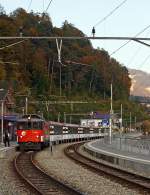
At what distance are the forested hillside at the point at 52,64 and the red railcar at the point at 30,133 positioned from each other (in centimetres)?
4993

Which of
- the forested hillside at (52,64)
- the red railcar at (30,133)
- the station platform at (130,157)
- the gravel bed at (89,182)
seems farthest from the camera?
the forested hillside at (52,64)

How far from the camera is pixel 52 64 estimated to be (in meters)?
158

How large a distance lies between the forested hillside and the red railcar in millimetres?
49934

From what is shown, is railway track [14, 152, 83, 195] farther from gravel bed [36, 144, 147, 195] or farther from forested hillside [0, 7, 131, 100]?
forested hillside [0, 7, 131, 100]

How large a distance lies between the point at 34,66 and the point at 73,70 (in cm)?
1119

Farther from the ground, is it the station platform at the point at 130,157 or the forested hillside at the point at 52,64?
the forested hillside at the point at 52,64

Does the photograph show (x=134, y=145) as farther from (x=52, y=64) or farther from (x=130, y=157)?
(x=52, y=64)

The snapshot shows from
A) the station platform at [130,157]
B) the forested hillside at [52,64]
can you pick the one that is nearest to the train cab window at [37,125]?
the station platform at [130,157]

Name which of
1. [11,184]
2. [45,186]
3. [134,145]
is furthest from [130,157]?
[45,186]

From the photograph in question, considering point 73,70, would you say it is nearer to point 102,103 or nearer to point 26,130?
point 102,103

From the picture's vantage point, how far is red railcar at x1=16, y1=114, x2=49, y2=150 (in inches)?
1951

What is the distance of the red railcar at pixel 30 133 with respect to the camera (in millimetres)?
49562

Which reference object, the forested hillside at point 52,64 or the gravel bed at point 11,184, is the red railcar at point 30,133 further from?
the forested hillside at point 52,64

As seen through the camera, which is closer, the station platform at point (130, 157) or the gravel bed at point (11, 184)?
the gravel bed at point (11, 184)
